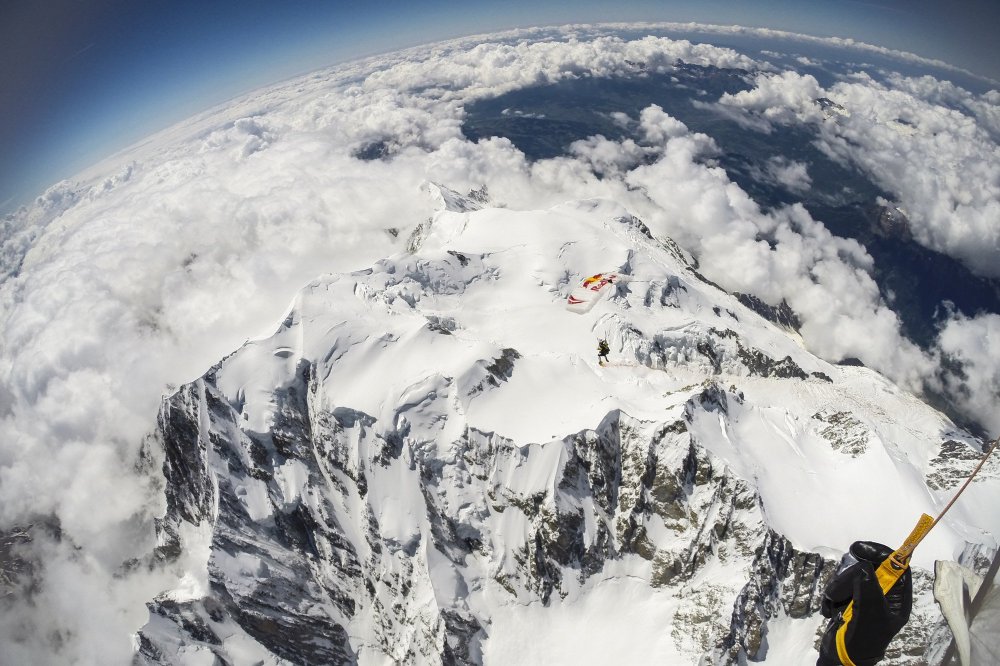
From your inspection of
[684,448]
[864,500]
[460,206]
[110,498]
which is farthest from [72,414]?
[864,500]

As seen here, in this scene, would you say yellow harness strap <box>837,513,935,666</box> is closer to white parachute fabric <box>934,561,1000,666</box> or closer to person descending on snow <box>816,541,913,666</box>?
person descending on snow <box>816,541,913,666</box>

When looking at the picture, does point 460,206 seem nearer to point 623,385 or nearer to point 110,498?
point 623,385

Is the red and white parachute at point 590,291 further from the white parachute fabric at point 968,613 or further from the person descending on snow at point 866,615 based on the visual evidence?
the white parachute fabric at point 968,613

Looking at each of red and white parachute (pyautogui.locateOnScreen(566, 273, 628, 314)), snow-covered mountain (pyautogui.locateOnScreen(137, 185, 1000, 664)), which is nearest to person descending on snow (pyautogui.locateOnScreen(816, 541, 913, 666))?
snow-covered mountain (pyautogui.locateOnScreen(137, 185, 1000, 664))

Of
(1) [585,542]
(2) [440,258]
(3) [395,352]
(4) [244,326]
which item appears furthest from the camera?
(4) [244,326]

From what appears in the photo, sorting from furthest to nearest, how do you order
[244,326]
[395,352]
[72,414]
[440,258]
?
[72,414] → [244,326] → [440,258] → [395,352]

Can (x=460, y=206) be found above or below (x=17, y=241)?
below

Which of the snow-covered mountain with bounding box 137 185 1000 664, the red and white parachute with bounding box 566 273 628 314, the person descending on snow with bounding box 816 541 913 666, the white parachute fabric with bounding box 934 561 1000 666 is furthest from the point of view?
the red and white parachute with bounding box 566 273 628 314
